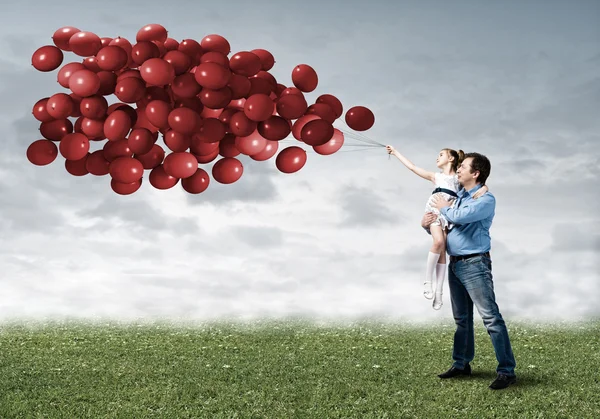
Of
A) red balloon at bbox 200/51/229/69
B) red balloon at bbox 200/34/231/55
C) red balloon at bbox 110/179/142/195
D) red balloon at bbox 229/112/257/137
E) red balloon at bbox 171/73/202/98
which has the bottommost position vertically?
red balloon at bbox 110/179/142/195

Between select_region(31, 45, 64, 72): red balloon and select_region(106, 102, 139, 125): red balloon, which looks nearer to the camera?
select_region(106, 102, 139, 125): red balloon

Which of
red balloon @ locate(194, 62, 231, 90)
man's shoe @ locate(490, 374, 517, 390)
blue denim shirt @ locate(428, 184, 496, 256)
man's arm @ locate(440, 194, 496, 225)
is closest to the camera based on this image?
red balloon @ locate(194, 62, 231, 90)

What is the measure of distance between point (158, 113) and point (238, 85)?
59cm

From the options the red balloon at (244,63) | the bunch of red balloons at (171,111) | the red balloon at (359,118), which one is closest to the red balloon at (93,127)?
the bunch of red balloons at (171,111)

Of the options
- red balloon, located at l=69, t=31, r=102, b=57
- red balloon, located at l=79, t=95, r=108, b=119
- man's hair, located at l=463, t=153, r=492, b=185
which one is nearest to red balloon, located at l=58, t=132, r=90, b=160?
red balloon, located at l=79, t=95, r=108, b=119

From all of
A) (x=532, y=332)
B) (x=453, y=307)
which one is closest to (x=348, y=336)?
(x=532, y=332)

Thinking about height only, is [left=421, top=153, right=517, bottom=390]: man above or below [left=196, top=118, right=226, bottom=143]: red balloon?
below

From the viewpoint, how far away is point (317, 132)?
5.34 m

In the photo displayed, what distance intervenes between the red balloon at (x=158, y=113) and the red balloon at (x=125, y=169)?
367 millimetres

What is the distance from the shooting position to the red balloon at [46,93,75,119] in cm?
534

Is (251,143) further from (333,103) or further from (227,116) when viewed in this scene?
(333,103)

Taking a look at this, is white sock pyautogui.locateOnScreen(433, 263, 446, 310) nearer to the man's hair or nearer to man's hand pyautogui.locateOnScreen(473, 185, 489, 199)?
man's hand pyautogui.locateOnScreen(473, 185, 489, 199)

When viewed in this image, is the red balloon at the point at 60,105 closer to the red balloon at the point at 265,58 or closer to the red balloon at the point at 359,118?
the red balloon at the point at 265,58

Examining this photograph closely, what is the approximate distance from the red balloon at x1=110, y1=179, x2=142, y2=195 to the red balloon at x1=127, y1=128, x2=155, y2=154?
359 mm
